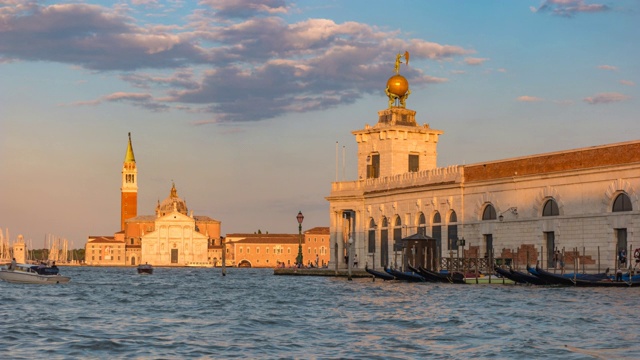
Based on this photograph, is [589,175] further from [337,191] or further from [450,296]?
[337,191]

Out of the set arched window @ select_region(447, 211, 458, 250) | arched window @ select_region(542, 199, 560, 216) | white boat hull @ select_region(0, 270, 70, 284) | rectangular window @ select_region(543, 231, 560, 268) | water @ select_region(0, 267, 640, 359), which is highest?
arched window @ select_region(542, 199, 560, 216)

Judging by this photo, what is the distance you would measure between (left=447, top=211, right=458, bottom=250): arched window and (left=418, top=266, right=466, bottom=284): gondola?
10.0 m

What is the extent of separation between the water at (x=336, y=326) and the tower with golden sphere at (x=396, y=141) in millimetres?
34689

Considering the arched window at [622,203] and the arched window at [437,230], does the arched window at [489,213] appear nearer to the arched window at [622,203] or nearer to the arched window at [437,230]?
the arched window at [437,230]

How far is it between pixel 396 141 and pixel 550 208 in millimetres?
22645

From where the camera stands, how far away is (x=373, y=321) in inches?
1335

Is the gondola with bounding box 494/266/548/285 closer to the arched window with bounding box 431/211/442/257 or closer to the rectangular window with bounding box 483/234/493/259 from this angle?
the rectangular window with bounding box 483/234/493/259

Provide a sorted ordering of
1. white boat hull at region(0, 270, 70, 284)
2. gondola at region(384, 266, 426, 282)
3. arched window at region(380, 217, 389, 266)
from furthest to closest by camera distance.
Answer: arched window at region(380, 217, 389, 266), white boat hull at region(0, 270, 70, 284), gondola at region(384, 266, 426, 282)

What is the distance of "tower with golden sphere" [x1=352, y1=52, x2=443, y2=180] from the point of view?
274 ft

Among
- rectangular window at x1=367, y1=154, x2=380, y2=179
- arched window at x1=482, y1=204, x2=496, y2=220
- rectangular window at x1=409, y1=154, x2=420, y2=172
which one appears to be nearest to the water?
arched window at x1=482, y1=204, x2=496, y2=220

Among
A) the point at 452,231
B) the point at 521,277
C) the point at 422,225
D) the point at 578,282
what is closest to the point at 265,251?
the point at 422,225

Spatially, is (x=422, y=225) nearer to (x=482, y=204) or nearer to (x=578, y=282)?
(x=482, y=204)

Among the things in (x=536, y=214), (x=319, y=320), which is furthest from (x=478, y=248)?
(x=319, y=320)

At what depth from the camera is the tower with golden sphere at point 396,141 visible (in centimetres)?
8338
